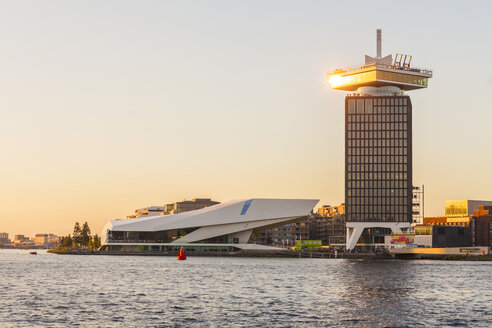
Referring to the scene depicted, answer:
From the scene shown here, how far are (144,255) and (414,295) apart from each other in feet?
397

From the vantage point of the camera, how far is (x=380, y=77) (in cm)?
19025

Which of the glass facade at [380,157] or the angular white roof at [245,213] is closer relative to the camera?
the angular white roof at [245,213]

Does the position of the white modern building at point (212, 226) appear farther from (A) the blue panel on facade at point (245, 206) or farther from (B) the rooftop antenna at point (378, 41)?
(B) the rooftop antenna at point (378, 41)

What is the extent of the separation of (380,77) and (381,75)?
703 millimetres

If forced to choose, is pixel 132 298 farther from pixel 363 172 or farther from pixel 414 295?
pixel 363 172

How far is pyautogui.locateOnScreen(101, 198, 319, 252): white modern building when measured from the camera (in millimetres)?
185125

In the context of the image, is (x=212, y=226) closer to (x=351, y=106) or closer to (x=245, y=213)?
(x=245, y=213)

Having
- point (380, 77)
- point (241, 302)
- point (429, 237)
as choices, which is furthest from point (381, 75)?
point (241, 302)

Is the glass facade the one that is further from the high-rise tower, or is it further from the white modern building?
the white modern building

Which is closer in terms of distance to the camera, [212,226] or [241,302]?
[241,302]

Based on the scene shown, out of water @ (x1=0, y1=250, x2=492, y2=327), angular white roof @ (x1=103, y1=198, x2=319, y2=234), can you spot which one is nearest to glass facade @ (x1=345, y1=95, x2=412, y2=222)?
angular white roof @ (x1=103, y1=198, x2=319, y2=234)

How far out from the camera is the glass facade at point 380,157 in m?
187

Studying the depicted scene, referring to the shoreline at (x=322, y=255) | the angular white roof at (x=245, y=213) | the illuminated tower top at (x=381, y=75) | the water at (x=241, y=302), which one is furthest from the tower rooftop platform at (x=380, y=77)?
the water at (x=241, y=302)

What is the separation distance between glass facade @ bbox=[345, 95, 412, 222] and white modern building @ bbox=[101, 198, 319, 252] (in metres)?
12.6
